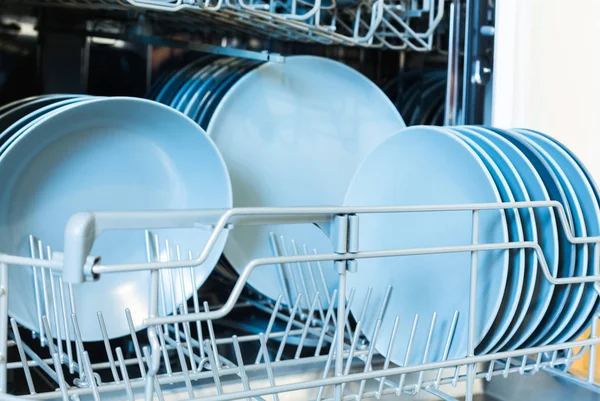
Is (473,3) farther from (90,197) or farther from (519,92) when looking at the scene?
(90,197)

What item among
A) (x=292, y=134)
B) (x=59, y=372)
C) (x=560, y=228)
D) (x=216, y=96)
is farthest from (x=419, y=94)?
(x=59, y=372)

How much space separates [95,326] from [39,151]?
0.71 ft

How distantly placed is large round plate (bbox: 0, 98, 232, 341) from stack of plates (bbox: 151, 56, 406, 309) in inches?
3.0

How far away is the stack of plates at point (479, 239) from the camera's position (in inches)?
30.8

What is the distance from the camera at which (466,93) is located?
1122mm

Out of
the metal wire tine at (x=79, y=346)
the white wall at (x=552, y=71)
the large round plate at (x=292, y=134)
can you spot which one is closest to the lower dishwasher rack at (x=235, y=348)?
the metal wire tine at (x=79, y=346)

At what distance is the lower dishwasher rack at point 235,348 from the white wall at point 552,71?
399 millimetres

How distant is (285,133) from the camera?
1.11 m

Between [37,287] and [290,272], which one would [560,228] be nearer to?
[290,272]


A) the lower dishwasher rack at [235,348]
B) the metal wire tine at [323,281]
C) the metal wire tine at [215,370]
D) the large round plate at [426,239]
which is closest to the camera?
the lower dishwasher rack at [235,348]

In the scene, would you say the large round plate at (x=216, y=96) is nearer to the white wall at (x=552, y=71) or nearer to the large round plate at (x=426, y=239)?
the large round plate at (x=426, y=239)

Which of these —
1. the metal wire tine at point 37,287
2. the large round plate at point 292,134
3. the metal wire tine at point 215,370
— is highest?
the large round plate at point 292,134

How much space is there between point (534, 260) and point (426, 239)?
154mm

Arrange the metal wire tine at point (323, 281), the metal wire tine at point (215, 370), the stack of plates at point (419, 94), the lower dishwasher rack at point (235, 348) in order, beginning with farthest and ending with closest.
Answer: the stack of plates at point (419, 94) < the metal wire tine at point (323, 281) < the metal wire tine at point (215, 370) < the lower dishwasher rack at point (235, 348)
